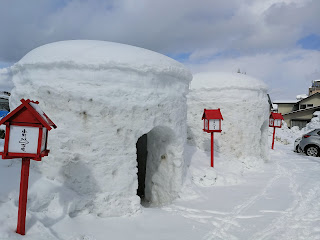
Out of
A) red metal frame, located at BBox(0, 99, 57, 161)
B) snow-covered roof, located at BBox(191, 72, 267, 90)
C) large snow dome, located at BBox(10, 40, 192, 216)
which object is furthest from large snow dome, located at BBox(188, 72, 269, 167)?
red metal frame, located at BBox(0, 99, 57, 161)

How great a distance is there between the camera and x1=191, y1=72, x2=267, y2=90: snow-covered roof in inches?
381

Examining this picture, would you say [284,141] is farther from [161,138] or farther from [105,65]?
[105,65]

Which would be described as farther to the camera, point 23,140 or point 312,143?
point 312,143

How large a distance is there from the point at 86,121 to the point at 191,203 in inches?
114

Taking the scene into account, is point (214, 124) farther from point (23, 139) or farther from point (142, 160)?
point (23, 139)

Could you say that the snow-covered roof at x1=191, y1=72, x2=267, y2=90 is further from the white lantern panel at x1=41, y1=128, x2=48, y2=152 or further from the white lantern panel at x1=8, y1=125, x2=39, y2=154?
the white lantern panel at x1=8, y1=125, x2=39, y2=154

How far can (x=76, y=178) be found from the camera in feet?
15.6

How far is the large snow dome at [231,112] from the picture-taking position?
9602mm

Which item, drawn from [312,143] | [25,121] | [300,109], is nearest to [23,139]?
[25,121]

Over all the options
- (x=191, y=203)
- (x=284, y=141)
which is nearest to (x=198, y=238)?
(x=191, y=203)

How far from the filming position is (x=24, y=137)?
10.6ft

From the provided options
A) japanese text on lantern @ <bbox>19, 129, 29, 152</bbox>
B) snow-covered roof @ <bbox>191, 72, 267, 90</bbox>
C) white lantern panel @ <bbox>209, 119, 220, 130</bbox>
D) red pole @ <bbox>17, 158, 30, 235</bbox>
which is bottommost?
red pole @ <bbox>17, 158, 30, 235</bbox>

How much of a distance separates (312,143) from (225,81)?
6.30 m

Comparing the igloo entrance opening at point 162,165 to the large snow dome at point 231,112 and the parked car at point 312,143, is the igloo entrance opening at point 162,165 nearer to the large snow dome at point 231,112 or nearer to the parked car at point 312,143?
the large snow dome at point 231,112
